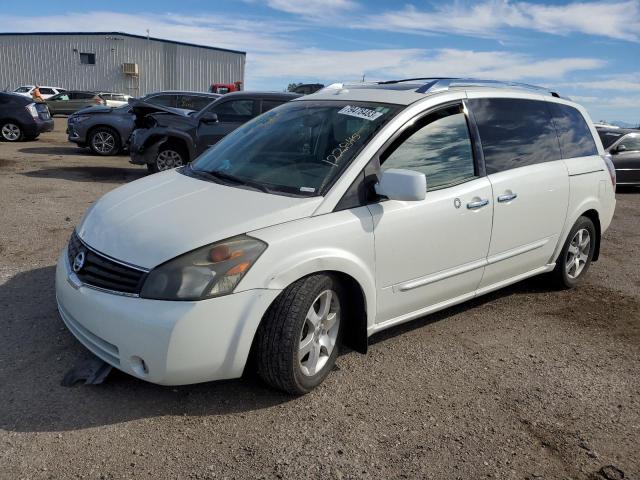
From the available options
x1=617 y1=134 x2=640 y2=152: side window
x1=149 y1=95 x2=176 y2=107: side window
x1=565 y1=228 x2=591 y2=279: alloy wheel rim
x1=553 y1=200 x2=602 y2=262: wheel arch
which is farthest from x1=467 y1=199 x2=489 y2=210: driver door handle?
x1=149 y1=95 x2=176 y2=107: side window

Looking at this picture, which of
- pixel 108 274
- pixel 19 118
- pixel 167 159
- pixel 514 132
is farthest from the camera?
pixel 19 118

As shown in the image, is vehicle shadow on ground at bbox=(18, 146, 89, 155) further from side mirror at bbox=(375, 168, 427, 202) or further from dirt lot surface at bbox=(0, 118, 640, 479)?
side mirror at bbox=(375, 168, 427, 202)

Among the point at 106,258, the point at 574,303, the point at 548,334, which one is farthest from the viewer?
the point at 574,303

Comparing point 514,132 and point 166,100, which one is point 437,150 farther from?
point 166,100

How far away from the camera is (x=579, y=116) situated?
5.26 metres

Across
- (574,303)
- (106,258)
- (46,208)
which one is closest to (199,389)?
(106,258)

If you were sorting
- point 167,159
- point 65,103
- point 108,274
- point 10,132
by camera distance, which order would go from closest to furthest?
point 108,274 < point 167,159 < point 10,132 < point 65,103

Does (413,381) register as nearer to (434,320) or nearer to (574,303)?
(434,320)

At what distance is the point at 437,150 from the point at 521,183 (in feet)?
2.81

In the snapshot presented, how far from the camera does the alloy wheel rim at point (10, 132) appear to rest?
1639 centimetres

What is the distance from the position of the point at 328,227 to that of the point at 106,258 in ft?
3.90

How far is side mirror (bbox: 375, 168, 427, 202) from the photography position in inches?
128

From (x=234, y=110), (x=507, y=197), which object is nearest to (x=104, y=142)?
(x=234, y=110)

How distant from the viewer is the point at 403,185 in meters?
3.26
